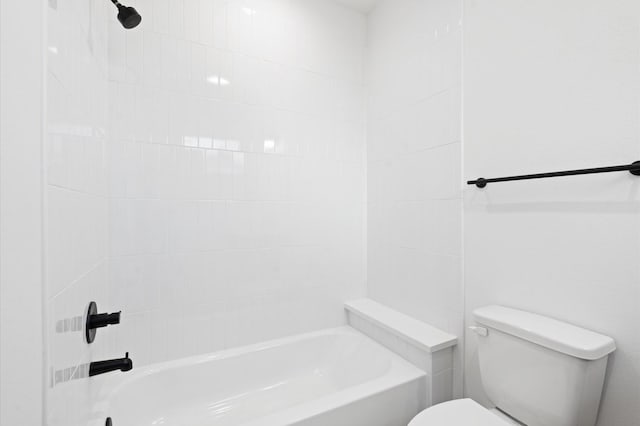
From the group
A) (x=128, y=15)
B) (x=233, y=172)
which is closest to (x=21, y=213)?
(x=128, y=15)

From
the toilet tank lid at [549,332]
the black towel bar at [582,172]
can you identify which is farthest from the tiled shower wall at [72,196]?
the black towel bar at [582,172]

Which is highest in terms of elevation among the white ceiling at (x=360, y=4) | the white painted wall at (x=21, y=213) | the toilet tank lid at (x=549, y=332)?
the white ceiling at (x=360, y=4)

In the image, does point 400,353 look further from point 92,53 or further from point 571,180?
point 92,53

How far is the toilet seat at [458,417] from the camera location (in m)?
1.03

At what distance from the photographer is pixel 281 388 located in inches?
70.1

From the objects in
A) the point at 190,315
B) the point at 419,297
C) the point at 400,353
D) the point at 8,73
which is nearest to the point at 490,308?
Result: the point at 419,297

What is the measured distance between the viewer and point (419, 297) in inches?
67.6

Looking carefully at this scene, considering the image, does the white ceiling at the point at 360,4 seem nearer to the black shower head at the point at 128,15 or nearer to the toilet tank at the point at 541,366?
the black shower head at the point at 128,15

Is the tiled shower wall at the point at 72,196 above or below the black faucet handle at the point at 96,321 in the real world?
above

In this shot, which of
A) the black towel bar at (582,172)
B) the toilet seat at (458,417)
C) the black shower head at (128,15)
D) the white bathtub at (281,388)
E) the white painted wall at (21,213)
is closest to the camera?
the white painted wall at (21,213)

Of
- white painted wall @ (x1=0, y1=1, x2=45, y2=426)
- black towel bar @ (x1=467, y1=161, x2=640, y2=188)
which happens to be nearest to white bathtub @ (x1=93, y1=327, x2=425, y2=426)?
white painted wall @ (x1=0, y1=1, x2=45, y2=426)

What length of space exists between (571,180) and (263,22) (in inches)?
70.4

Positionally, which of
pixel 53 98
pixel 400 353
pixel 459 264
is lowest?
pixel 400 353

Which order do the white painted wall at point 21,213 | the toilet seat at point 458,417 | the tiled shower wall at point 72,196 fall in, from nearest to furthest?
the white painted wall at point 21,213
the tiled shower wall at point 72,196
the toilet seat at point 458,417
